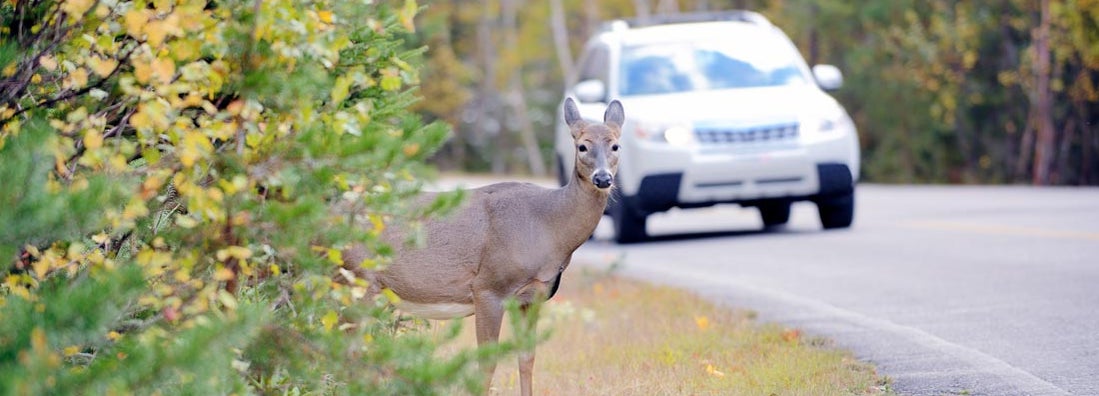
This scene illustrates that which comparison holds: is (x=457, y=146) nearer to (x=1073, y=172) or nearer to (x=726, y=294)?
(x=1073, y=172)

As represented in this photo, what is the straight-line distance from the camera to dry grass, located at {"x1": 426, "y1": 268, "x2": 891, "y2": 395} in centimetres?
799

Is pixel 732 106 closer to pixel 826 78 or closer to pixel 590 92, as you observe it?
pixel 826 78

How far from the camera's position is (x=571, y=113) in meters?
9.20

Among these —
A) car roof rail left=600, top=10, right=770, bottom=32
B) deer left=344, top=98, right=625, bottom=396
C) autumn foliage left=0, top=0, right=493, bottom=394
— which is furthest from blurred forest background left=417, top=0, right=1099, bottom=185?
autumn foliage left=0, top=0, right=493, bottom=394

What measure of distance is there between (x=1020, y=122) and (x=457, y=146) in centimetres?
3489

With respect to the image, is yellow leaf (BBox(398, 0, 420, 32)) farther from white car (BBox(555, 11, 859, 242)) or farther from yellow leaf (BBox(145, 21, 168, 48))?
white car (BBox(555, 11, 859, 242))

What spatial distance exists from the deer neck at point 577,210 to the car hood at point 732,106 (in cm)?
853

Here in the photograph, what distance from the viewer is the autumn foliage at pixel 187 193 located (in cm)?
420

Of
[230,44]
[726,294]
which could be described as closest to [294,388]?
[230,44]

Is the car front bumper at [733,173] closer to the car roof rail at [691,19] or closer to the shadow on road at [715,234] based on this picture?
the shadow on road at [715,234]

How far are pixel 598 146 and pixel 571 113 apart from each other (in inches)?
21.8

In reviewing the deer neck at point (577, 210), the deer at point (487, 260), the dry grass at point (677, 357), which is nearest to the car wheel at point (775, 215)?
the dry grass at point (677, 357)

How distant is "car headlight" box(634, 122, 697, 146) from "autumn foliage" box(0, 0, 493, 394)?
444 inches

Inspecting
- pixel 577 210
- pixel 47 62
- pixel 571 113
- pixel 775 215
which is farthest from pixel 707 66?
pixel 47 62
